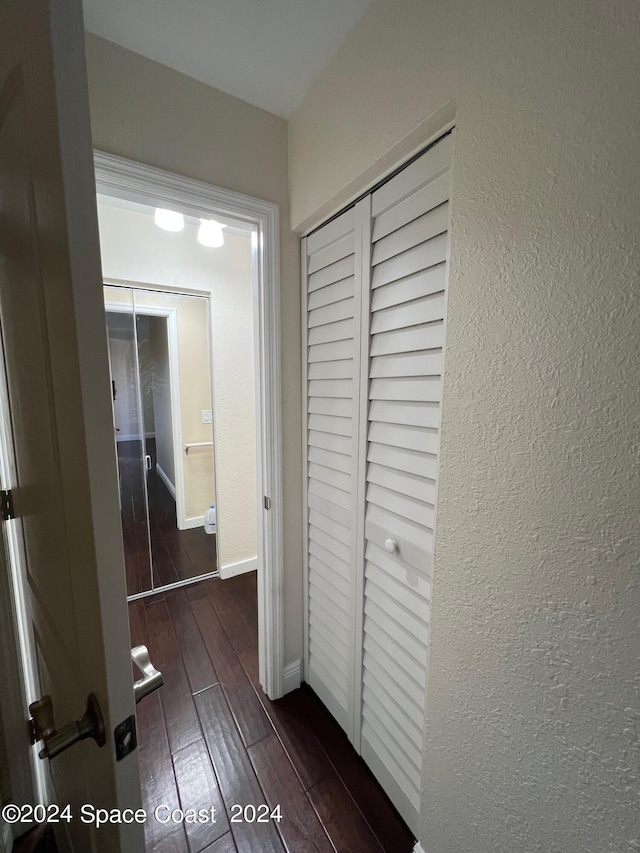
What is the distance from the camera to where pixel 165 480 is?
8.34 feet

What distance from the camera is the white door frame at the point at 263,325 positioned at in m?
1.07

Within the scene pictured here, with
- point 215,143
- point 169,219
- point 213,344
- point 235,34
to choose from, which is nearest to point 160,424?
point 213,344

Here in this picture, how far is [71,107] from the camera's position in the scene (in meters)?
0.38

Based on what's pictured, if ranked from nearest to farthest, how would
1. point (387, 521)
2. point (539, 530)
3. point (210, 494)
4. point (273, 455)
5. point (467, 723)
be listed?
point (539, 530) < point (467, 723) < point (387, 521) < point (273, 455) < point (210, 494)

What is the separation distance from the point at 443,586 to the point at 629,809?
15.7 inches

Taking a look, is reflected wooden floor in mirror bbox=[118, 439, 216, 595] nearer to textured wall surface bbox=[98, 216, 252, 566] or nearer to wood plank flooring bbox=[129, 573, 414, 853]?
textured wall surface bbox=[98, 216, 252, 566]

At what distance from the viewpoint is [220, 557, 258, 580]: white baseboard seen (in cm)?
251

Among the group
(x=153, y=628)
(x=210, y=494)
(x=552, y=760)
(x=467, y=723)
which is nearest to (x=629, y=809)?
(x=552, y=760)

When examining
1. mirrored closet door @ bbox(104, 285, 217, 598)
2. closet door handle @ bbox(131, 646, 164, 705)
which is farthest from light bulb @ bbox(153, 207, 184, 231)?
closet door handle @ bbox(131, 646, 164, 705)

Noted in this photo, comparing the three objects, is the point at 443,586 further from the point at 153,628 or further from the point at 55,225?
the point at 153,628

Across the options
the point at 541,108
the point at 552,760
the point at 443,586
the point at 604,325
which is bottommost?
the point at 552,760

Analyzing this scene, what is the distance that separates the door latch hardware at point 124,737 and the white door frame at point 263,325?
928 mm

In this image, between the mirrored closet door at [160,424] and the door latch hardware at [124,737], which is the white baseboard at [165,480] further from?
the door latch hardware at [124,737]

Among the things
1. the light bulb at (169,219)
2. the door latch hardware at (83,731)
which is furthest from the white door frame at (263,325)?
the door latch hardware at (83,731)
